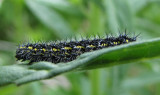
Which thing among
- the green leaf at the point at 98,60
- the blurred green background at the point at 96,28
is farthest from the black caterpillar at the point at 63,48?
the green leaf at the point at 98,60

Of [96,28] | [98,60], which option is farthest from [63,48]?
[98,60]

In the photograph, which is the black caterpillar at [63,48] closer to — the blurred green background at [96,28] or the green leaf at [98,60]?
the blurred green background at [96,28]

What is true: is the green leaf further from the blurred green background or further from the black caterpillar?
the blurred green background

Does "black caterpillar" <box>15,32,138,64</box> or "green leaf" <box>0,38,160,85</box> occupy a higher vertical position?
"black caterpillar" <box>15,32,138,64</box>

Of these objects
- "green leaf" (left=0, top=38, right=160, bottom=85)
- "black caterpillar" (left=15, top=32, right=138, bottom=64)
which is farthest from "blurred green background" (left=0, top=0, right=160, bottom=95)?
"green leaf" (left=0, top=38, right=160, bottom=85)

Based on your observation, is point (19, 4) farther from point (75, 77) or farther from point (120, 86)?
point (120, 86)

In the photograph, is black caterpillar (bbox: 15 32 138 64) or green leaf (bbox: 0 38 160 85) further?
black caterpillar (bbox: 15 32 138 64)

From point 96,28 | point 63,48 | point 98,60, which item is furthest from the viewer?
point 96,28

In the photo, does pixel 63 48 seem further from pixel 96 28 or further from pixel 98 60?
pixel 98 60
